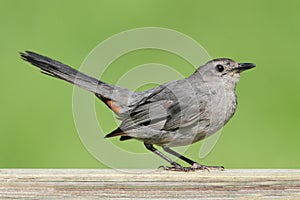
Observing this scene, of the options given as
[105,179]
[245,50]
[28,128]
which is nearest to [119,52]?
[105,179]

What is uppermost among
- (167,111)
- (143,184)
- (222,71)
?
(222,71)

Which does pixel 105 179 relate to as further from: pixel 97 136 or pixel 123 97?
pixel 123 97

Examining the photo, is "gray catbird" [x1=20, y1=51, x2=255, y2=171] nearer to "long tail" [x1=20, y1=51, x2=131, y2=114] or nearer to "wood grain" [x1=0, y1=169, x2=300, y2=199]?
"long tail" [x1=20, y1=51, x2=131, y2=114]

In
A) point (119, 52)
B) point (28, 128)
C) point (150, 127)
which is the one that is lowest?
point (28, 128)

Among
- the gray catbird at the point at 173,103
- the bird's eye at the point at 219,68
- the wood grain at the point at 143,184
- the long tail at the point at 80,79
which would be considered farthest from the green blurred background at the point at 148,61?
the wood grain at the point at 143,184

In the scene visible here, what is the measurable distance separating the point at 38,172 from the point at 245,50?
4.06 meters

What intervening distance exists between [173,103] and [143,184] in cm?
118

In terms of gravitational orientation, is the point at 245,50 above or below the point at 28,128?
above

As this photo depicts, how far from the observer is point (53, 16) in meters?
6.97

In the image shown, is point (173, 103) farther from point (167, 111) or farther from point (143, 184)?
point (143, 184)

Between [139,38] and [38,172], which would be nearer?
[38,172]

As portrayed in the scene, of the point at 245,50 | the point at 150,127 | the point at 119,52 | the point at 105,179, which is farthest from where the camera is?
the point at 245,50

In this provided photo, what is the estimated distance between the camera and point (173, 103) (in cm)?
375

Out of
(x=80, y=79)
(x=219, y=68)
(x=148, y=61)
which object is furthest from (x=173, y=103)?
(x=148, y=61)
